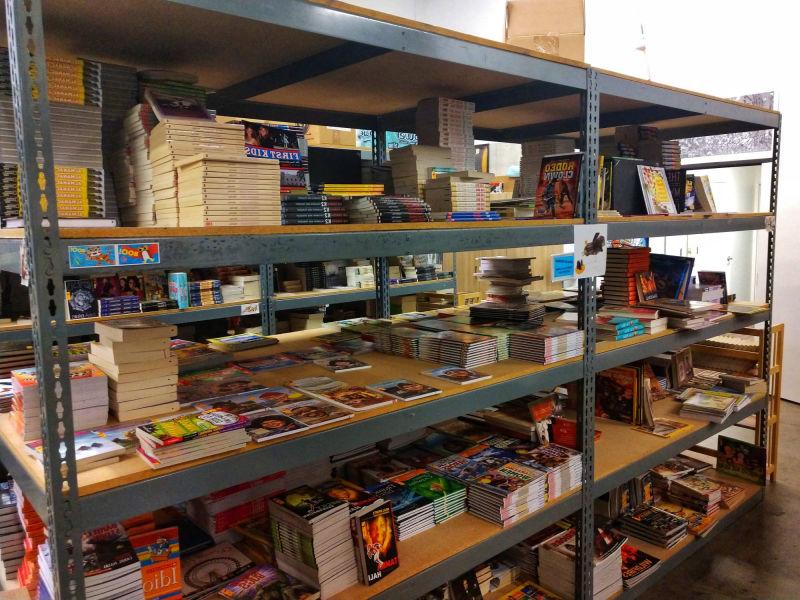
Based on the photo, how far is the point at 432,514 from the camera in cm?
207

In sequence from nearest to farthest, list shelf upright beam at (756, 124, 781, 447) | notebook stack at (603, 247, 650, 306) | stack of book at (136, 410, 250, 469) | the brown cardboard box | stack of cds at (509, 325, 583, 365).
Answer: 1. stack of book at (136, 410, 250, 469)
2. stack of cds at (509, 325, 583, 365)
3. the brown cardboard box
4. notebook stack at (603, 247, 650, 306)
5. shelf upright beam at (756, 124, 781, 447)

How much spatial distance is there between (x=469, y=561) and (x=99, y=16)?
1851 millimetres

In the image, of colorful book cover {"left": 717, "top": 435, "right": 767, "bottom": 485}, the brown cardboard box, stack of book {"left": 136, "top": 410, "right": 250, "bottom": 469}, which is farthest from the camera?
colorful book cover {"left": 717, "top": 435, "right": 767, "bottom": 485}

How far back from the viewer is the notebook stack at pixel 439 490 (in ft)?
6.88

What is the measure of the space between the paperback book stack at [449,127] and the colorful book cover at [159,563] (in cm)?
166

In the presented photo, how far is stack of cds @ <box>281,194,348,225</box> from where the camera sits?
1562mm

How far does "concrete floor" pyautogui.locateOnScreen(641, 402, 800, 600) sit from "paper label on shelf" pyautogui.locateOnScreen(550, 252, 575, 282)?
1.61 meters

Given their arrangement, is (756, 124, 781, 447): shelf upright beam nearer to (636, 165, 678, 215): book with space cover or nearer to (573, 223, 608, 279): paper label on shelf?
(636, 165, 678, 215): book with space cover

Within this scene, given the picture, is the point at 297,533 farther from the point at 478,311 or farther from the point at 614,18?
the point at 614,18

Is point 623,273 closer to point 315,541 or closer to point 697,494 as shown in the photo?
point 697,494

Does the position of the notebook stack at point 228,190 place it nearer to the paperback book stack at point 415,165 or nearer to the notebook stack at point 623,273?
the paperback book stack at point 415,165

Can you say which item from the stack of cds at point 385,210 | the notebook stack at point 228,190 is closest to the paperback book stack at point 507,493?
the stack of cds at point 385,210

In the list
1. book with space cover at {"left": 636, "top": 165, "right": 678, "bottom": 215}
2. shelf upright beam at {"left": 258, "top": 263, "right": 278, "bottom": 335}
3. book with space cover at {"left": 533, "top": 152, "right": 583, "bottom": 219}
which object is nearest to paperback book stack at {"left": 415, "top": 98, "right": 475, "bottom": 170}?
book with space cover at {"left": 533, "top": 152, "right": 583, "bottom": 219}

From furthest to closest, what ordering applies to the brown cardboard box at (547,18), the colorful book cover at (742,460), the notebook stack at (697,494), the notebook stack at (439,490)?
1. the colorful book cover at (742,460)
2. the notebook stack at (697,494)
3. the brown cardboard box at (547,18)
4. the notebook stack at (439,490)
